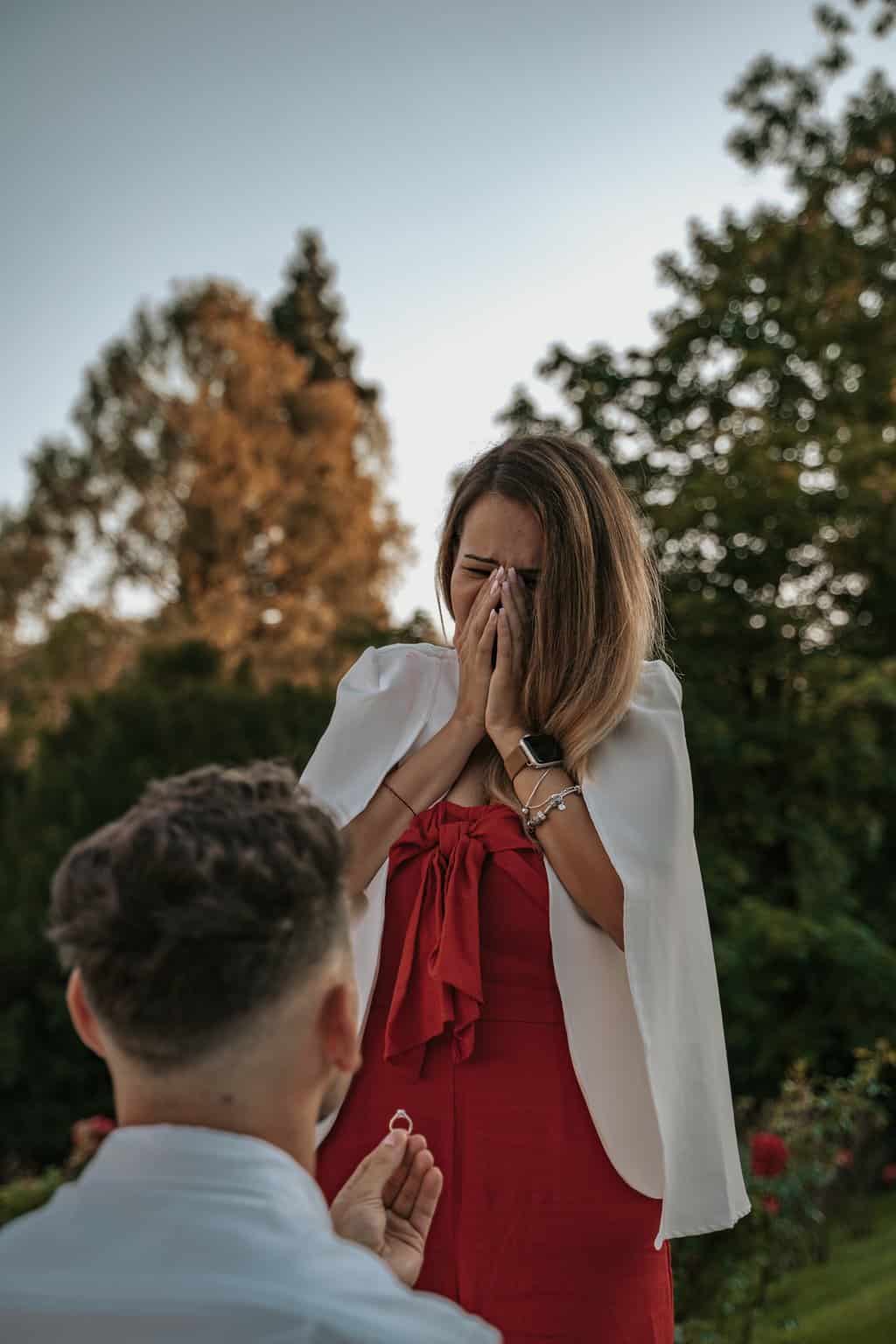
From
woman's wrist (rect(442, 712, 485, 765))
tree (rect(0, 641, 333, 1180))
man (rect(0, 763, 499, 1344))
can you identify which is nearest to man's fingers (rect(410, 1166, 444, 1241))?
man (rect(0, 763, 499, 1344))

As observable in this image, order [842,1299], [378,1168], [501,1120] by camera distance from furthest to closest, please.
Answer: [842,1299]
[501,1120]
[378,1168]

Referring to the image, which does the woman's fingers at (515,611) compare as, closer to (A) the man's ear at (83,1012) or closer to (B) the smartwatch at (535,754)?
(B) the smartwatch at (535,754)

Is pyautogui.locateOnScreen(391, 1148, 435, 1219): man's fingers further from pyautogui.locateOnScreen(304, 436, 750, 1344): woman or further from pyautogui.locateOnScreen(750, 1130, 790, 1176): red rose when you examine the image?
pyautogui.locateOnScreen(750, 1130, 790, 1176): red rose

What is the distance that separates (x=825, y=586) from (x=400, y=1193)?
8.47 meters

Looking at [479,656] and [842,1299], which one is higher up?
[479,656]

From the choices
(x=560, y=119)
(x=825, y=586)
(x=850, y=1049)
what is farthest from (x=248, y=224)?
(x=850, y=1049)

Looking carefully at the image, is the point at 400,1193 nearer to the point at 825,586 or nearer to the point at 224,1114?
the point at 224,1114

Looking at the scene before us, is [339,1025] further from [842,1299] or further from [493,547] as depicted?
[842,1299]

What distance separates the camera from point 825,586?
959cm

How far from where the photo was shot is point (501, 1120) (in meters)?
2.30

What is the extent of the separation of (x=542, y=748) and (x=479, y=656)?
0.25 meters

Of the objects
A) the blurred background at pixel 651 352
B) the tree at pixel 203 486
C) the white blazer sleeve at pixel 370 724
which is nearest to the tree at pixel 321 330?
the tree at pixel 203 486

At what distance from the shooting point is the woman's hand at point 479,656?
2660 millimetres

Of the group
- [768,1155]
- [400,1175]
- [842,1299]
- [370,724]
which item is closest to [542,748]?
[370,724]
